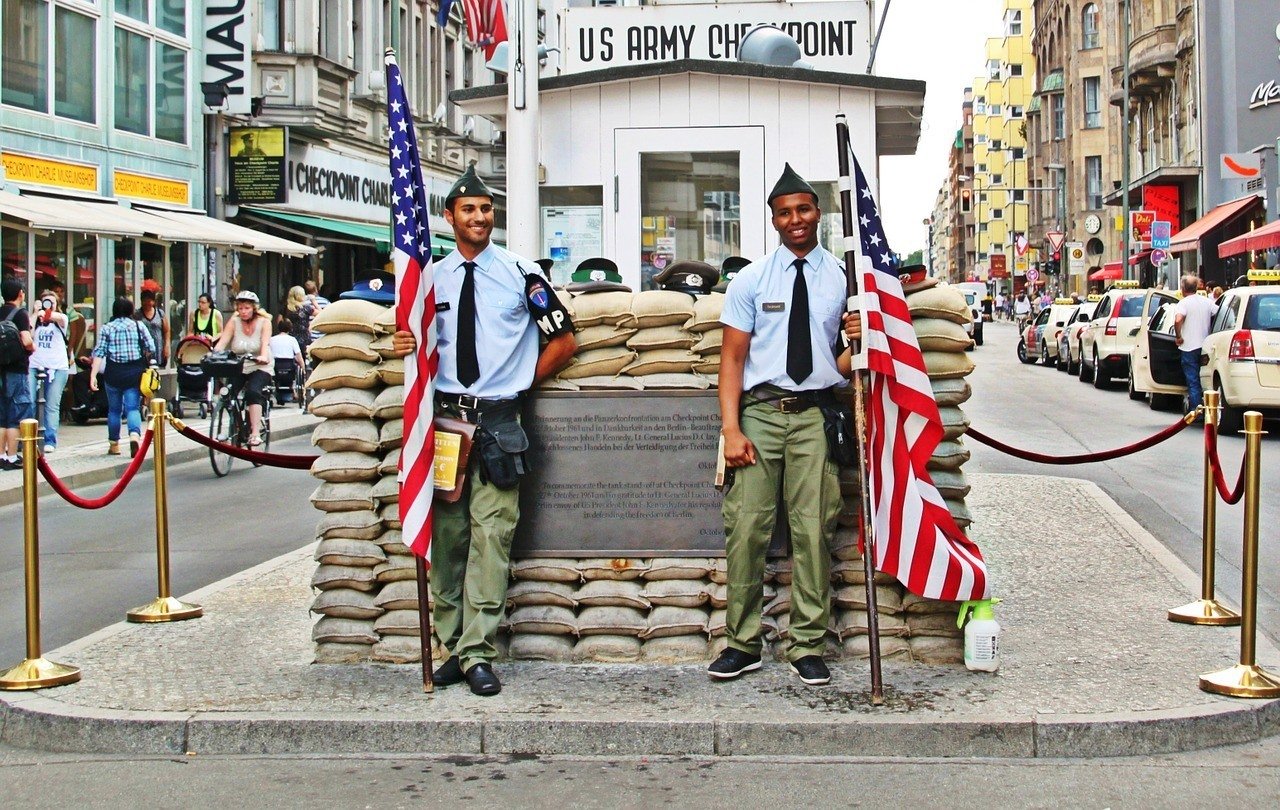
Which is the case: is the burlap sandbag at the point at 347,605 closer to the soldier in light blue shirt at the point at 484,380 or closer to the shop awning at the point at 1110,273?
the soldier in light blue shirt at the point at 484,380

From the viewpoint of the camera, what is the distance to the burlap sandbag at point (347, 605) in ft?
22.0

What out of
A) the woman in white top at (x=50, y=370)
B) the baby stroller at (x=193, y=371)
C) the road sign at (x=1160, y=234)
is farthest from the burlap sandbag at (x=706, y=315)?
the road sign at (x=1160, y=234)

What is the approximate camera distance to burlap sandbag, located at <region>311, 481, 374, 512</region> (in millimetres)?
6703

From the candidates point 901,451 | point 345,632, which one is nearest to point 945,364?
point 901,451

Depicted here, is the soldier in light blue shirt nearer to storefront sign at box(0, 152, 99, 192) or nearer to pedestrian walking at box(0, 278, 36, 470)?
pedestrian walking at box(0, 278, 36, 470)

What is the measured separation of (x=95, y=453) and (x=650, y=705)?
12.6 metres

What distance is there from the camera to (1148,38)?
51.1 metres

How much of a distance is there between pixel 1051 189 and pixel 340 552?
88.3 metres

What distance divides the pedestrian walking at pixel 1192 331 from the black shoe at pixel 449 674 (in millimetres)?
15477

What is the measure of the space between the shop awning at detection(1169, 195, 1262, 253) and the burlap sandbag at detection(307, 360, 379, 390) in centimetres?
3611

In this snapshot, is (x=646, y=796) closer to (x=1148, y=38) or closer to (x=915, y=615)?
(x=915, y=615)

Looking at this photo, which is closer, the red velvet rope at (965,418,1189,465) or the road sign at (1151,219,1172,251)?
the red velvet rope at (965,418,1189,465)

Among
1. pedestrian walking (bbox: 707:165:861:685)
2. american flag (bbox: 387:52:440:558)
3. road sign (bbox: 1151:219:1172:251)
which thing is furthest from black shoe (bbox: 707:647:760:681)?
road sign (bbox: 1151:219:1172:251)

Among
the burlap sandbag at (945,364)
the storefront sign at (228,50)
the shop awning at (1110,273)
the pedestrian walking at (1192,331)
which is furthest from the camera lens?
the shop awning at (1110,273)
